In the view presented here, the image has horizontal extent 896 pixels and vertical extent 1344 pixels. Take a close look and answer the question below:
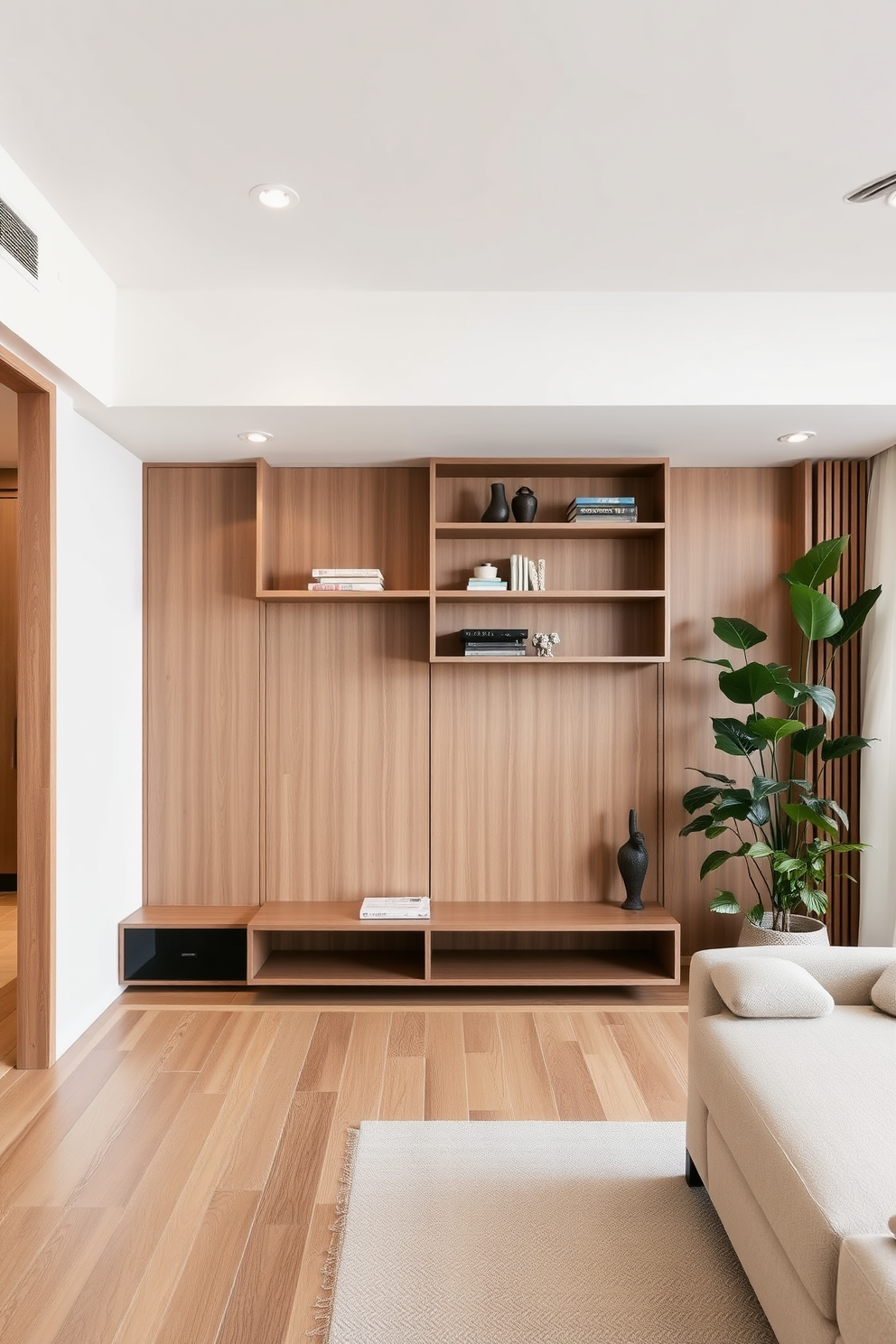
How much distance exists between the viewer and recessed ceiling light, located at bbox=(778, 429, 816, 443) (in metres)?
3.66

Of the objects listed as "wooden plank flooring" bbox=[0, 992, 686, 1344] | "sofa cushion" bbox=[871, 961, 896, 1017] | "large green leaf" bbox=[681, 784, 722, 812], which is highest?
"large green leaf" bbox=[681, 784, 722, 812]

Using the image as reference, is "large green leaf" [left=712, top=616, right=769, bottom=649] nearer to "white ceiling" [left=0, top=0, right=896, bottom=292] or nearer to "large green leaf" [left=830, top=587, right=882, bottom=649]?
"large green leaf" [left=830, top=587, right=882, bottom=649]

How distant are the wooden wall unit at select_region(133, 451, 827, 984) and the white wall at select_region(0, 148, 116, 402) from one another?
3.33ft

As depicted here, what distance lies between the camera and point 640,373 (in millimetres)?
3359

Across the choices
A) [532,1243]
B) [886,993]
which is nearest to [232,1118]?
[532,1243]

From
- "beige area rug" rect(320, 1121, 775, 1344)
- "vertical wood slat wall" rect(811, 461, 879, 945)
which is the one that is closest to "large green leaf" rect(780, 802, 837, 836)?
"vertical wood slat wall" rect(811, 461, 879, 945)

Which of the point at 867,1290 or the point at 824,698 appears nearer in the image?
the point at 867,1290

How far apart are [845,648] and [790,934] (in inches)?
53.3

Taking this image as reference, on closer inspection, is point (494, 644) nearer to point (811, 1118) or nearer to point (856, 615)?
point (856, 615)

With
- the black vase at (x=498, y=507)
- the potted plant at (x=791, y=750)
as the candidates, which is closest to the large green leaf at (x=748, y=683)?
the potted plant at (x=791, y=750)

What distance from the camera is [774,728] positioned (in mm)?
3594

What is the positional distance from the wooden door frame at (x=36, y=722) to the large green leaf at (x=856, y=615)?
3178 millimetres

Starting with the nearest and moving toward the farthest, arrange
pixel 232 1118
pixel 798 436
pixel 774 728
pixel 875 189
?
pixel 875 189, pixel 232 1118, pixel 774 728, pixel 798 436

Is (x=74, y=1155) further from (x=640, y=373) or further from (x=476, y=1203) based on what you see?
(x=640, y=373)
